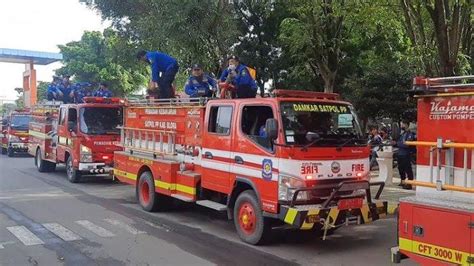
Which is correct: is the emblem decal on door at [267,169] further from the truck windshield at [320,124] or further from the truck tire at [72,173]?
the truck tire at [72,173]

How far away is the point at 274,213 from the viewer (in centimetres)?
734

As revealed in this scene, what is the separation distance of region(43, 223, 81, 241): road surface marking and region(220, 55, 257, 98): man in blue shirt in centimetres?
367

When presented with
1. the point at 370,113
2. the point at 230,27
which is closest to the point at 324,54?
the point at 370,113

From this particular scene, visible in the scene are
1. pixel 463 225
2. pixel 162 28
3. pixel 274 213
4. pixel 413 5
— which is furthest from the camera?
pixel 162 28

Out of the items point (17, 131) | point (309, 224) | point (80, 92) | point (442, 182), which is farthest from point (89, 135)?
point (17, 131)

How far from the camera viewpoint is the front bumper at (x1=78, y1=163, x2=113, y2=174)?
47.3ft

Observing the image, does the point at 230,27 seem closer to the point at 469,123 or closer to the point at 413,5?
the point at 413,5

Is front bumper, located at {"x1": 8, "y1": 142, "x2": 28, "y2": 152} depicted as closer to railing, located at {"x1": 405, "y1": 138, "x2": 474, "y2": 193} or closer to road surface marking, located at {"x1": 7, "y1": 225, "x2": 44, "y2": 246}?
road surface marking, located at {"x1": 7, "y1": 225, "x2": 44, "y2": 246}

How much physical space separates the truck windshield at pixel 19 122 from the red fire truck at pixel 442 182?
2359 centimetres

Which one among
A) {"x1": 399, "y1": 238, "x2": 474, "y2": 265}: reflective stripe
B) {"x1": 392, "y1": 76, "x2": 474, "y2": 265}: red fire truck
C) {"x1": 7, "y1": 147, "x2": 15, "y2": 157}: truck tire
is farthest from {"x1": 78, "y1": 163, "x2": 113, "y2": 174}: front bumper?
{"x1": 7, "y1": 147, "x2": 15, "y2": 157}: truck tire

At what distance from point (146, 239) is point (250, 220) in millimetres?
1744

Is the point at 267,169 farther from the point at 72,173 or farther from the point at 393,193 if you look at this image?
the point at 72,173

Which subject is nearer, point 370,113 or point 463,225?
point 463,225

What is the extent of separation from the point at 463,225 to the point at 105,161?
452 inches
